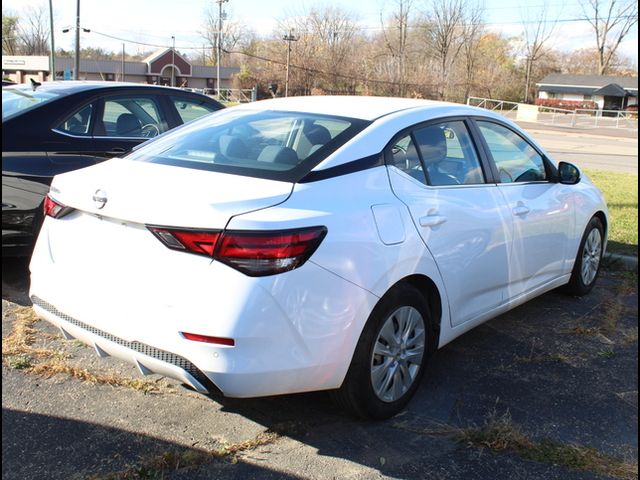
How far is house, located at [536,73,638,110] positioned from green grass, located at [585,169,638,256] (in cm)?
6547

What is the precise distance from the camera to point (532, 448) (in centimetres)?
302

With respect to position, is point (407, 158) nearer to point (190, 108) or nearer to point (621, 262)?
point (190, 108)

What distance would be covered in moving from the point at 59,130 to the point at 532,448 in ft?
13.8

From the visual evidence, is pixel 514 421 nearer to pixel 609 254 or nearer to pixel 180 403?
pixel 180 403

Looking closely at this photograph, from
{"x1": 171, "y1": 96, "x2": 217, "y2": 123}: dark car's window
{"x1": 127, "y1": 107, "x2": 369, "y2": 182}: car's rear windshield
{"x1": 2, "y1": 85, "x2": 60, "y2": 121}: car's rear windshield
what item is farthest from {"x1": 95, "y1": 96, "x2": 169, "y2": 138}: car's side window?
{"x1": 127, "y1": 107, "x2": 369, "y2": 182}: car's rear windshield

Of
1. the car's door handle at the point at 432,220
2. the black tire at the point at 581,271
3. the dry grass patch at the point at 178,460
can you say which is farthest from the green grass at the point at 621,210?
the dry grass patch at the point at 178,460

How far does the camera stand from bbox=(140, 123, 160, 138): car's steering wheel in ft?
19.4

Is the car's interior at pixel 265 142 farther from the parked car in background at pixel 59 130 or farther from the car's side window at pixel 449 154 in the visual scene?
the parked car in background at pixel 59 130

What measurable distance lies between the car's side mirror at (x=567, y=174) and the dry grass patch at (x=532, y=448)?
2.25 m

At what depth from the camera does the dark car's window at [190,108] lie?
6297mm

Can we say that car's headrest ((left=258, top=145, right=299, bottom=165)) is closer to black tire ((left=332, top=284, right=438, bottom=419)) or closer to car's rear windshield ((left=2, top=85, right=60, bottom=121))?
black tire ((left=332, top=284, right=438, bottom=419))

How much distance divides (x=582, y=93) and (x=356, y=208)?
86.0 m

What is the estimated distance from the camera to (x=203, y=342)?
2.56m

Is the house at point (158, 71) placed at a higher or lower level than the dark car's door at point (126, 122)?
higher
